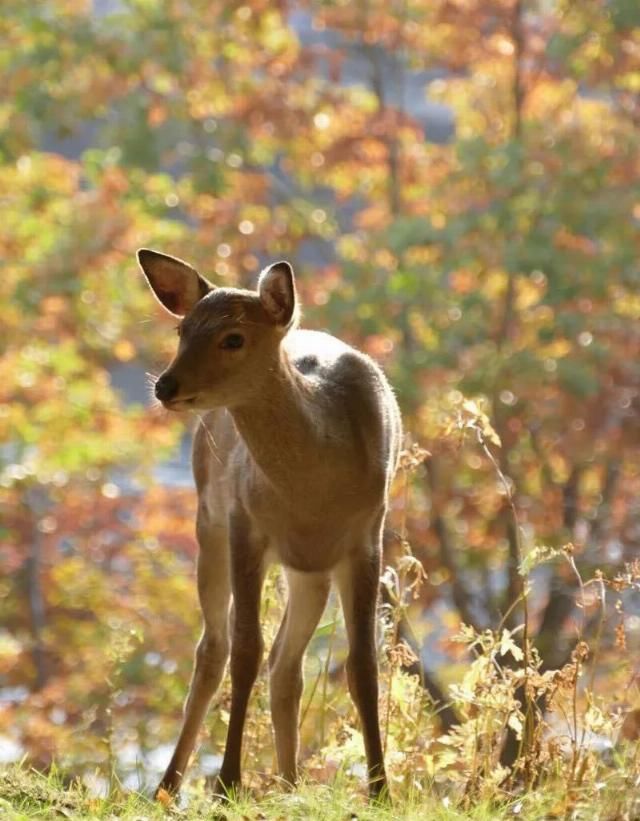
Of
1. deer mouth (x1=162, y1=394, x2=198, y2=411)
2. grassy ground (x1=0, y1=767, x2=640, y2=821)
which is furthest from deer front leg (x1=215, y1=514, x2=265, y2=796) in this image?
deer mouth (x1=162, y1=394, x2=198, y2=411)

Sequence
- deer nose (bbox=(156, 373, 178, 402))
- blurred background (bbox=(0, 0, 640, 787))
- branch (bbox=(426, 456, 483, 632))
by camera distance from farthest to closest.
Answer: branch (bbox=(426, 456, 483, 632))
blurred background (bbox=(0, 0, 640, 787))
deer nose (bbox=(156, 373, 178, 402))

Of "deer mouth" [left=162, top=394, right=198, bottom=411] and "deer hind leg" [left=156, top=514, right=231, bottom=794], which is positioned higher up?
"deer mouth" [left=162, top=394, right=198, bottom=411]

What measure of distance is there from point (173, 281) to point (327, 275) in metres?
8.15

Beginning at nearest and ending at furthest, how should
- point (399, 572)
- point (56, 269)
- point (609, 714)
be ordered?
point (609, 714) < point (399, 572) < point (56, 269)

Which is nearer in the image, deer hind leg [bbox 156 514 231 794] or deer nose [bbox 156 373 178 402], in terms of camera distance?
deer nose [bbox 156 373 178 402]

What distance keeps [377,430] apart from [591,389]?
638 centimetres

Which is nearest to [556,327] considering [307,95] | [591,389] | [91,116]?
[591,389]

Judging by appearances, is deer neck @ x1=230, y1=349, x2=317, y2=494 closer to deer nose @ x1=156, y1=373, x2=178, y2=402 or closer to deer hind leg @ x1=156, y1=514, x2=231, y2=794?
deer nose @ x1=156, y1=373, x2=178, y2=402

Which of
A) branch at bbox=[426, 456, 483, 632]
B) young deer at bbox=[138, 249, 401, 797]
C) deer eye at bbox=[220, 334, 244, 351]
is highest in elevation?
deer eye at bbox=[220, 334, 244, 351]

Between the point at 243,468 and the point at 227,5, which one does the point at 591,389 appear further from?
the point at 243,468

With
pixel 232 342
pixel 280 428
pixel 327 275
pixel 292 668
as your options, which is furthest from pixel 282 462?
pixel 327 275

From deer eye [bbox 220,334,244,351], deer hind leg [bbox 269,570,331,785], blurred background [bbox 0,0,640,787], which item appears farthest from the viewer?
blurred background [bbox 0,0,640,787]

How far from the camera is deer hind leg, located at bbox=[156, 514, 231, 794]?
4.40m

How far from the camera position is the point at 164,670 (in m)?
10.5
